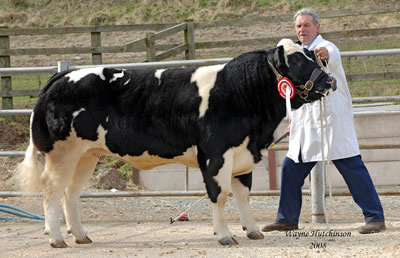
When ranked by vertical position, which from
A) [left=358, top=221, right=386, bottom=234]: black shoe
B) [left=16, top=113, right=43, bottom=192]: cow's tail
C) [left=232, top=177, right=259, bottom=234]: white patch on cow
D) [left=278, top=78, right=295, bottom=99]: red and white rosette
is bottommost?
[left=358, top=221, right=386, bottom=234]: black shoe

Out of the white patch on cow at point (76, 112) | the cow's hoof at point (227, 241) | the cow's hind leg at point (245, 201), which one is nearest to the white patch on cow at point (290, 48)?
the cow's hind leg at point (245, 201)

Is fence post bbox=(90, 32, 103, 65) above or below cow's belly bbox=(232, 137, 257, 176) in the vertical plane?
above

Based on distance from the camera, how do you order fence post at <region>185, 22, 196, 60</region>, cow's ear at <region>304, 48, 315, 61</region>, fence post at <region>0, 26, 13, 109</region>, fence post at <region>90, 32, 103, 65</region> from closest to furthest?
cow's ear at <region>304, 48, 315, 61</region> → fence post at <region>0, 26, 13, 109</region> → fence post at <region>90, 32, 103, 65</region> → fence post at <region>185, 22, 196, 60</region>

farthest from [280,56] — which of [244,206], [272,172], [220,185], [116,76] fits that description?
[272,172]

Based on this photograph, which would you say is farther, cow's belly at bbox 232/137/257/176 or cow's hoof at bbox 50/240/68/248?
cow's hoof at bbox 50/240/68/248

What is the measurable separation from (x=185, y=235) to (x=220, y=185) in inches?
35.4

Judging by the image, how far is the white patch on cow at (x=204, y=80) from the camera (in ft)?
18.9

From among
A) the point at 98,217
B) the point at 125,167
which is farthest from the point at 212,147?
the point at 125,167

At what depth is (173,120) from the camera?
5824 mm

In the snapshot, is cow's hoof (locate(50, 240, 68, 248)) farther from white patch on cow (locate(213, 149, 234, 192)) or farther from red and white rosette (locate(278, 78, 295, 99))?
red and white rosette (locate(278, 78, 295, 99))

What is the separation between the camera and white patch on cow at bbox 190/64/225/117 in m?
5.75

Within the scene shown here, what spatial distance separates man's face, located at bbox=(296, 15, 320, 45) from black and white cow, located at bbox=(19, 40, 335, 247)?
42cm

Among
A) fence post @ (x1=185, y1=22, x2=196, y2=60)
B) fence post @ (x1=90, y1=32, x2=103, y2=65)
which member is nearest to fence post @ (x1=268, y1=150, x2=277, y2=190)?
fence post @ (x1=185, y1=22, x2=196, y2=60)

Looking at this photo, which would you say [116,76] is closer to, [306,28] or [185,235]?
[185,235]
